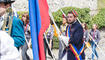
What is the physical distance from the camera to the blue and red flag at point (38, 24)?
178 inches

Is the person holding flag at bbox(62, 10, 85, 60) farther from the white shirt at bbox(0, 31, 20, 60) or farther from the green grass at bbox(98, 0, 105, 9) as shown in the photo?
the green grass at bbox(98, 0, 105, 9)

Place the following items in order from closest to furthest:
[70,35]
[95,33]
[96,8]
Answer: [70,35]
[95,33]
[96,8]

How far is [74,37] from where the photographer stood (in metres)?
6.09

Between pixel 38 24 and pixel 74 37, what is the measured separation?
161 cm

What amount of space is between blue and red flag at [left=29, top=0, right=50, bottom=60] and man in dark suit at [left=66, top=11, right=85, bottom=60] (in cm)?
140

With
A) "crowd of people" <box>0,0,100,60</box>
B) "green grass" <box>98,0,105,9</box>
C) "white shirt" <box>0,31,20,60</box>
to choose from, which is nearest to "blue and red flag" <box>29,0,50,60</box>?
"crowd of people" <box>0,0,100,60</box>

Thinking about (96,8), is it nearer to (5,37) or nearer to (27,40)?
(27,40)

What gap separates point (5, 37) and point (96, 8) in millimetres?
15463

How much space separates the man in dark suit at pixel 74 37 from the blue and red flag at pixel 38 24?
140cm

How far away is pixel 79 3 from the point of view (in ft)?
56.1

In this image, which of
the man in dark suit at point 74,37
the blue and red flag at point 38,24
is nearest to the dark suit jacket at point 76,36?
the man in dark suit at point 74,37

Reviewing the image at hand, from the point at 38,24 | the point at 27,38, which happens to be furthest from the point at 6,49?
the point at 27,38

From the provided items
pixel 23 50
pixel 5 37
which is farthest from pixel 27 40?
pixel 5 37

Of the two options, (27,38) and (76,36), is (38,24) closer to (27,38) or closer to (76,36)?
(76,36)
